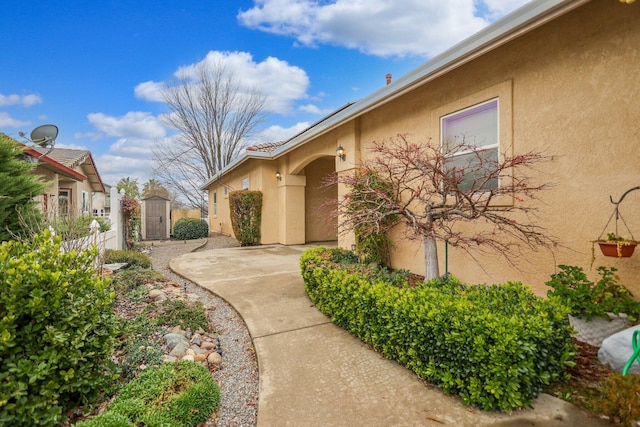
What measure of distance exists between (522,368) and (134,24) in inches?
467

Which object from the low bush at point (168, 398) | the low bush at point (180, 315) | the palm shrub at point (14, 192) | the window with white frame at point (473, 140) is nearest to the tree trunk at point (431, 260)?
the window with white frame at point (473, 140)

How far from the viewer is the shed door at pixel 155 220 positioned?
50.2 ft

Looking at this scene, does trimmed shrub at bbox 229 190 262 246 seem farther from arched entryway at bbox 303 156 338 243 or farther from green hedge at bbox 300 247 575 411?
green hedge at bbox 300 247 575 411

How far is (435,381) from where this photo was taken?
265 cm

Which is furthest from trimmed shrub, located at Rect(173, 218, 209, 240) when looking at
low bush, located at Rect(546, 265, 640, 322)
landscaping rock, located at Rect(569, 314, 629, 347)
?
landscaping rock, located at Rect(569, 314, 629, 347)

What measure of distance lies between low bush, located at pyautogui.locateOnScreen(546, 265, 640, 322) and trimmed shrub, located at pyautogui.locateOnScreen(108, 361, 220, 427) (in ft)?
11.0

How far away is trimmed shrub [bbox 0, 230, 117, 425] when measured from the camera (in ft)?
5.83

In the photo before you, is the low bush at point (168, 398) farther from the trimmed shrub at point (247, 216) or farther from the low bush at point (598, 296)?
the trimmed shrub at point (247, 216)

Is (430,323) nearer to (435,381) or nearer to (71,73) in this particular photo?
(435,381)

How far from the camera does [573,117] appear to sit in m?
3.54

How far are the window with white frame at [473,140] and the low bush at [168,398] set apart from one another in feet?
12.9

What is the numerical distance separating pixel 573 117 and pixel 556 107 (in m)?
0.24

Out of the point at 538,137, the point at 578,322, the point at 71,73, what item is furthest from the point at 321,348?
the point at 71,73

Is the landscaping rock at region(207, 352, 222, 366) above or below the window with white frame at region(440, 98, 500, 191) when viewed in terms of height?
below
